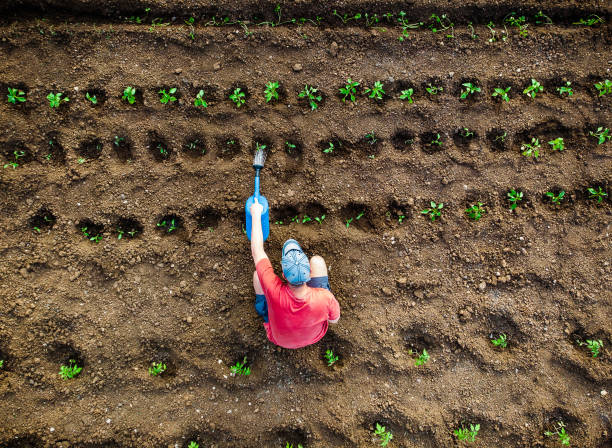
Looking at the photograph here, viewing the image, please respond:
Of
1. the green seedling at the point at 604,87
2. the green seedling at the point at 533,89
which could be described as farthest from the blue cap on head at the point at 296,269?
the green seedling at the point at 604,87

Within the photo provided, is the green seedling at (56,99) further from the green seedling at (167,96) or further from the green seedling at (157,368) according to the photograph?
the green seedling at (157,368)

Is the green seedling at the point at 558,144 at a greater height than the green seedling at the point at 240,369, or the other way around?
the green seedling at the point at 558,144

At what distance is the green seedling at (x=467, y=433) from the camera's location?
2.88 meters

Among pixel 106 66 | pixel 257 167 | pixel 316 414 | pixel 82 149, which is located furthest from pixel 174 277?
pixel 106 66

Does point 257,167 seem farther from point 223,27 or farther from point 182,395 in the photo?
point 182,395

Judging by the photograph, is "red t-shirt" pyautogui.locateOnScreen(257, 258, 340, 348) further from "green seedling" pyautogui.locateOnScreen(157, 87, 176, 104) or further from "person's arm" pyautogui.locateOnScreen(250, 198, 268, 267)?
"green seedling" pyautogui.locateOnScreen(157, 87, 176, 104)

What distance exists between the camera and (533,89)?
304 cm

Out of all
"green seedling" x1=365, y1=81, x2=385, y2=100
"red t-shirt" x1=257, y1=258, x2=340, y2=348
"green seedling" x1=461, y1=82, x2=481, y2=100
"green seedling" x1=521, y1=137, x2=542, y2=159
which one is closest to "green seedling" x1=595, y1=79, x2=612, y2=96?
"green seedling" x1=521, y1=137, x2=542, y2=159

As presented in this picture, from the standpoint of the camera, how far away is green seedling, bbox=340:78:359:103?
9.84ft

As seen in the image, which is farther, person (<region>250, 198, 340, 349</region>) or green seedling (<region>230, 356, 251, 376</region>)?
green seedling (<region>230, 356, 251, 376</region>)

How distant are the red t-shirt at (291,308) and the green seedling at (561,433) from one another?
7.36 ft

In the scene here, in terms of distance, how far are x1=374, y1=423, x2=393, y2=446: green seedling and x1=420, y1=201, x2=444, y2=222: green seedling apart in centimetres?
180

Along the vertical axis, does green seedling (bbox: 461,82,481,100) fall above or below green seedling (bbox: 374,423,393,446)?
above

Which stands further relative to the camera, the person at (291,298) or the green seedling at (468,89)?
the green seedling at (468,89)
